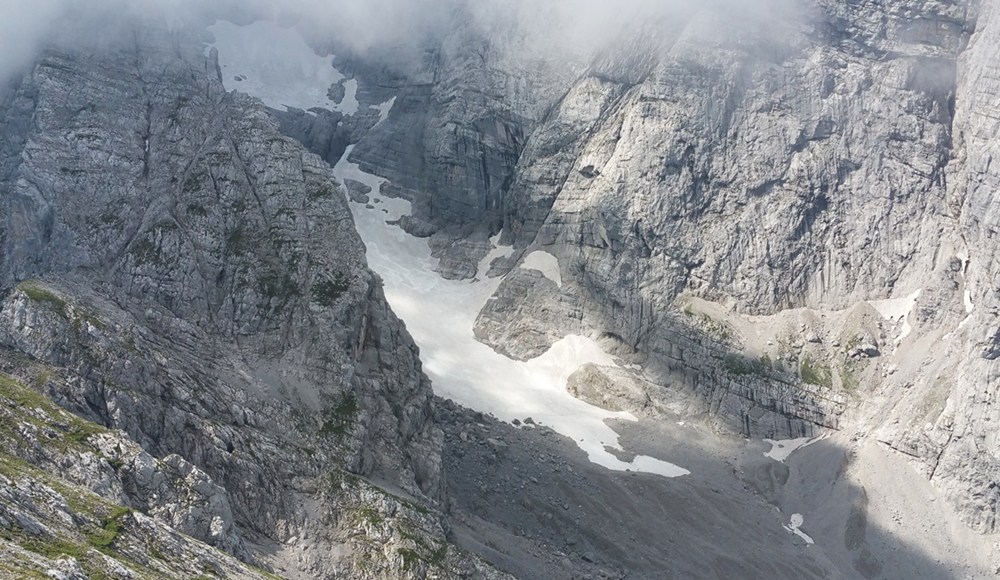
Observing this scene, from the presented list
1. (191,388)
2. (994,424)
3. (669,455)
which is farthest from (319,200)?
(994,424)

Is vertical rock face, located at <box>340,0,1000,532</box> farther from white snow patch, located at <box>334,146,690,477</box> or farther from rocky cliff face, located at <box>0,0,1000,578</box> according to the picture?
white snow patch, located at <box>334,146,690,477</box>

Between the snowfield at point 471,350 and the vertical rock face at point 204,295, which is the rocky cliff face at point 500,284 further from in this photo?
the snowfield at point 471,350

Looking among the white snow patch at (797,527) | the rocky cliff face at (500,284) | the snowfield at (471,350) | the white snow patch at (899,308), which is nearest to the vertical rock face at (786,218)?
the white snow patch at (899,308)

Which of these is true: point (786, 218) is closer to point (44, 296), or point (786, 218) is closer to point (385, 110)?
point (385, 110)

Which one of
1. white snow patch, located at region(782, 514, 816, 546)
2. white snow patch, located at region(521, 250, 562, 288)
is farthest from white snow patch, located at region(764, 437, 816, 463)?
white snow patch, located at region(521, 250, 562, 288)

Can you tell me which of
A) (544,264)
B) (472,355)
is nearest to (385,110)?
(544,264)
